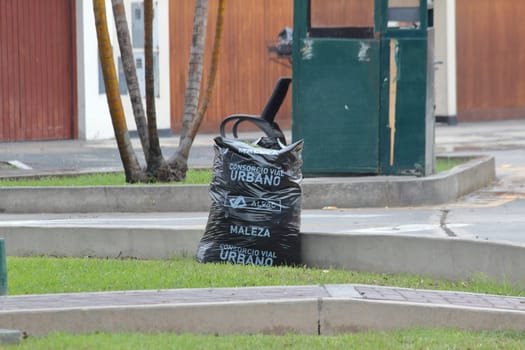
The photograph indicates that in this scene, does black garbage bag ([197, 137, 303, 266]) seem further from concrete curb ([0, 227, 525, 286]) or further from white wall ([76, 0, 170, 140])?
white wall ([76, 0, 170, 140])

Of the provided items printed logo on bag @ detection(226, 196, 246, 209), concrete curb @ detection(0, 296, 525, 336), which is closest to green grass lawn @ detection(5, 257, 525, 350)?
concrete curb @ detection(0, 296, 525, 336)

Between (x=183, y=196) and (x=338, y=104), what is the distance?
2348 mm

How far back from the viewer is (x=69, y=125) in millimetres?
24547

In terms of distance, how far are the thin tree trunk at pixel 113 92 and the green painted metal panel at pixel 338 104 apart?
1952mm

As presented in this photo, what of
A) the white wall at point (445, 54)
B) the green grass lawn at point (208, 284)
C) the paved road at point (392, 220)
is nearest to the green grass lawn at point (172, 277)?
the green grass lawn at point (208, 284)

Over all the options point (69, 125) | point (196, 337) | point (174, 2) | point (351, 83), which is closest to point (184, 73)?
point (174, 2)

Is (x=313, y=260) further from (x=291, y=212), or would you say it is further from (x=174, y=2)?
(x=174, y=2)

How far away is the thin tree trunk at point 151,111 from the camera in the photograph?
1493cm

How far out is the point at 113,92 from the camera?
1457 centimetres

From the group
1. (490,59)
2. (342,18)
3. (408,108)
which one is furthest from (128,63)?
(490,59)

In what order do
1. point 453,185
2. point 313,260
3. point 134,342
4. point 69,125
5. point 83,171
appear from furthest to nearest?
point 69,125 < point 83,171 < point 453,185 < point 313,260 < point 134,342

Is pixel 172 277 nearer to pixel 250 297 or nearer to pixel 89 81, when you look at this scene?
pixel 250 297

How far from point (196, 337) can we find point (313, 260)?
9.11 ft

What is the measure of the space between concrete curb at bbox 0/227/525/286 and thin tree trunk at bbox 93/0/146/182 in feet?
14.3
